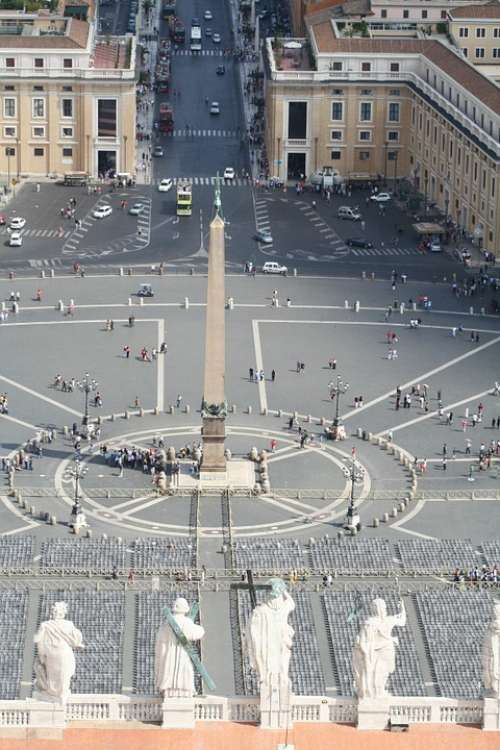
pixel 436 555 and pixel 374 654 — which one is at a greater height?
pixel 374 654

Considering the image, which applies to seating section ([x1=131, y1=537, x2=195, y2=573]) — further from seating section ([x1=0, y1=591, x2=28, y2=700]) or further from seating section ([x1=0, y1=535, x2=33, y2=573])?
seating section ([x1=0, y1=591, x2=28, y2=700])

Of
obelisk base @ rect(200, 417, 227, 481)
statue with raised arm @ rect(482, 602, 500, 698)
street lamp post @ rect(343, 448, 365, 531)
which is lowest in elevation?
street lamp post @ rect(343, 448, 365, 531)

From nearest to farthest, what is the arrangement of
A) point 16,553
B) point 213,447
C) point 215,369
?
point 16,553
point 215,369
point 213,447

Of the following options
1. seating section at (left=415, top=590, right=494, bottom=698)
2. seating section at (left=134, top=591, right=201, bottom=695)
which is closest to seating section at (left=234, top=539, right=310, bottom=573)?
seating section at (left=134, top=591, right=201, bottom=695)

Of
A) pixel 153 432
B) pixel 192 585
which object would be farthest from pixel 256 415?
pixel 192 585

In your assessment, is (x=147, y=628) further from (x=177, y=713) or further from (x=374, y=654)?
(x=177, y=713)

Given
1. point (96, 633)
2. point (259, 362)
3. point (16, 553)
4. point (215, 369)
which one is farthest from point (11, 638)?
point (259, 362)

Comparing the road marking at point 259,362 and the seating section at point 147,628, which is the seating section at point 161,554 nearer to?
the seating section at point 147,628
